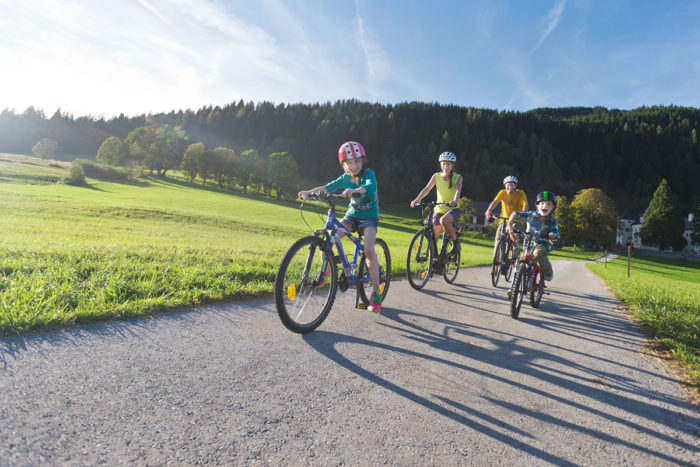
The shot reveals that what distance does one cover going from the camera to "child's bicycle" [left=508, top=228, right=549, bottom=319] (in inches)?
209

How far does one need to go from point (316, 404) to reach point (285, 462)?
59 centimetres

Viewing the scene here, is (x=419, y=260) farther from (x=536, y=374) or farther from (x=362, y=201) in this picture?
(x=536, y=374)

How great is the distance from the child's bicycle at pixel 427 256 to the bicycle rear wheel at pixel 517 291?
1928 mm

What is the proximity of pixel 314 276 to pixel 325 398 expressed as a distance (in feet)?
6.11

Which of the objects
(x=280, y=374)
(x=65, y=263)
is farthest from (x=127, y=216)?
(x=280, y=374)

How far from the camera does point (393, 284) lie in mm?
7121

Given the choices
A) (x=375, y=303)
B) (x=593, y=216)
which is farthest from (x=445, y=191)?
(x=593, y=216)

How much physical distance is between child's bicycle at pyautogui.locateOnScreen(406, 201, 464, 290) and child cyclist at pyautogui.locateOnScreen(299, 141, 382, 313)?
88.5 inches

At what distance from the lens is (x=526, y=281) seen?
5812 mm

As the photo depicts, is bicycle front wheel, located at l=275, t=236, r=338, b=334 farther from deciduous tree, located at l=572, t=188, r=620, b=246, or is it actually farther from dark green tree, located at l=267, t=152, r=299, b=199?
dark green tree, located at l=267, t=152, r=299, b=199

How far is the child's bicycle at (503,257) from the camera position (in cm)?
827

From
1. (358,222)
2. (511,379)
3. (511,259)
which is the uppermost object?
(358,222)

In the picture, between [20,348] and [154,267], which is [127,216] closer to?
[154,267]

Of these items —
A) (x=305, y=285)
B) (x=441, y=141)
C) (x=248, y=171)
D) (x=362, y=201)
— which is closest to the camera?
(x=305, y=285)
